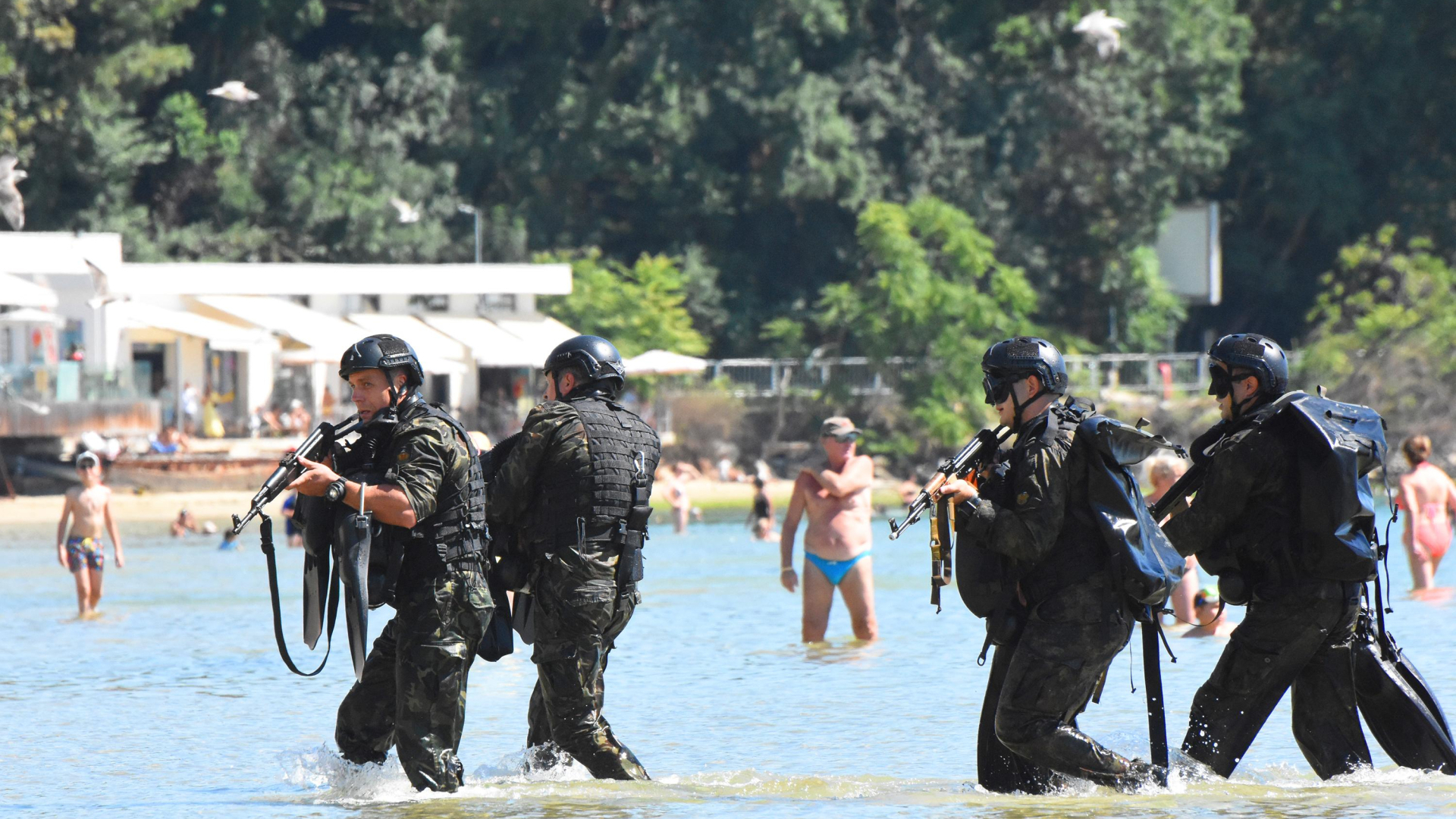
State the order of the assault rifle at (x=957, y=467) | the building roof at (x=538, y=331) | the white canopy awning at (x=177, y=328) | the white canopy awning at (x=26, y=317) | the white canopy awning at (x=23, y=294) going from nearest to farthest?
the assault rifle at (x=957, y=467) < the white canopy awning at (x=23, y=294) < the white canopy awning at (x=26, y=317) < the white canopy awning at (x=177, y=328) < the building roof at (x=538, y=331)

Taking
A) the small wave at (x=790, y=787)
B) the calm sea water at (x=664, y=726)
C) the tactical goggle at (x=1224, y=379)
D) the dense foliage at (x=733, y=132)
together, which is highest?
the dense foliage at (x=733, y=132)

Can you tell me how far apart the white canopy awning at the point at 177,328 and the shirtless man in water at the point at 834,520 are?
98.1ft

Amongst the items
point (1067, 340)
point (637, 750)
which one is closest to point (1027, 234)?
point (1067, 340)

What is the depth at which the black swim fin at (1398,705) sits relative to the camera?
25.6 ft

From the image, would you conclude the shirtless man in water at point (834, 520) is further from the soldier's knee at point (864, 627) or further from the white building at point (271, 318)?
the white building at point (271, 318)

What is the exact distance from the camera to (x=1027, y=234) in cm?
5259

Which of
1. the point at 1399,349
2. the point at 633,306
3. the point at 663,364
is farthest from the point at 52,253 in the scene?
the point at 1399,349

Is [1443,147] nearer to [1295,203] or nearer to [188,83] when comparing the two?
[1295,203]

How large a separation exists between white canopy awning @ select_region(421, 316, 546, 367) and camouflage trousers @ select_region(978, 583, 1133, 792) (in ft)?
126

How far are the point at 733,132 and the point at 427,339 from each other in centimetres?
1023

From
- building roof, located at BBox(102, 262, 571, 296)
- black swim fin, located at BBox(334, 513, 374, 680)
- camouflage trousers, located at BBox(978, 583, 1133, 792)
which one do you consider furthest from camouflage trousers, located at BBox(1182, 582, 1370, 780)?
building roof, located at BBox(102, 262, 571, 296)

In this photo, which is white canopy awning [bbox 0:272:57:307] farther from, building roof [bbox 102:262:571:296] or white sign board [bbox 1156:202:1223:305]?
white sign board [bbox 1156:202:1223:305]

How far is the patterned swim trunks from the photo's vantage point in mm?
17375

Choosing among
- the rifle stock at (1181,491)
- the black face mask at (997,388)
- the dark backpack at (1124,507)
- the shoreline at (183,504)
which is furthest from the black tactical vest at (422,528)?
the shoreline at (183,504)
